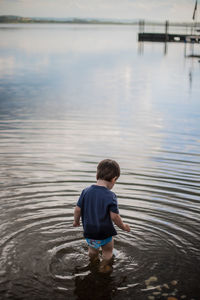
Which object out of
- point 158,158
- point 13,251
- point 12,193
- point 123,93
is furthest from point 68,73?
point 13,251

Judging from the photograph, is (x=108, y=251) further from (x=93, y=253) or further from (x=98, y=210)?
(x=98, y=210)

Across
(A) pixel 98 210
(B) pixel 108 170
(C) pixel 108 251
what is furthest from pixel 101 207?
(C) pixel 108 251

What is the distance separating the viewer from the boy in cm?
458

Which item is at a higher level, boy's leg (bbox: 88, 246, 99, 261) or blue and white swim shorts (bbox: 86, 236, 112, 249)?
blue and white swim shorts (bbox: 86, 236, 112, 249)

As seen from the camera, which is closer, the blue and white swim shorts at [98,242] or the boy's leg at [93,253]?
the blue and white swim shorts at [98,242]

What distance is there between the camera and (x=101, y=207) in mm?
4617

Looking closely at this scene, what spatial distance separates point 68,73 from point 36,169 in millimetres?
20119

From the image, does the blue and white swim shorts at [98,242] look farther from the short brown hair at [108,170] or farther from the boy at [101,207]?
the short brown hair at [108,170]

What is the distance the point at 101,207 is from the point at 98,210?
5 cm

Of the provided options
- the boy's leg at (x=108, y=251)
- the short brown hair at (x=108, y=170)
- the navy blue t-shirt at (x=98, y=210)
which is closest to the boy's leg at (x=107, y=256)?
the boy's leg at (x=108, y=251)

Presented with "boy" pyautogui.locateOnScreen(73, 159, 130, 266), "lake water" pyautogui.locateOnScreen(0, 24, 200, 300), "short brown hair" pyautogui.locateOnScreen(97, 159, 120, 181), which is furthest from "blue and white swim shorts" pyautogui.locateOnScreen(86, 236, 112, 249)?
"short brown hair" pyautogui.locateOnScreen(97, 159, 120, 181)

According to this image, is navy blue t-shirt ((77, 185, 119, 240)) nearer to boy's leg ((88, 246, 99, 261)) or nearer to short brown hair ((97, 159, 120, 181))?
short brown hair ((97, 159, 120, 181))

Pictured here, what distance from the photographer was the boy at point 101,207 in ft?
15.0

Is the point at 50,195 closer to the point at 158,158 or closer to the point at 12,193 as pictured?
the point at 12,193
